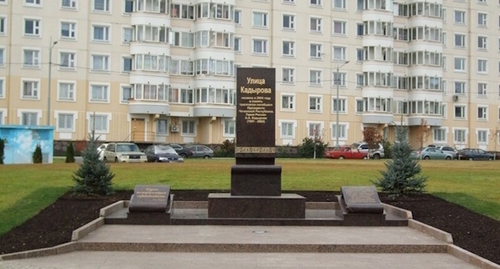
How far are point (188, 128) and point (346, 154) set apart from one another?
16.5 metres

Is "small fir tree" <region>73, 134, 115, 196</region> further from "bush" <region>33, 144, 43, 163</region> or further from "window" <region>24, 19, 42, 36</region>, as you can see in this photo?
"window" <region>24, 19, 42, 36</region>

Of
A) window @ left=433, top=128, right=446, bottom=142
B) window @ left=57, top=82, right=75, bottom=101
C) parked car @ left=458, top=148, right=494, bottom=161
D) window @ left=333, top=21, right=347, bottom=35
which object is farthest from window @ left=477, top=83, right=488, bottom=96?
window @ left=57, top=82, right=75, bottom=101

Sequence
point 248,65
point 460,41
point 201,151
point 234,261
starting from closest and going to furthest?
point 234,261 < point 201,151 < point 248,65 < point 460,41

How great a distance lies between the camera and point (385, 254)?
497 inches

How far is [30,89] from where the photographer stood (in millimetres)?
57344

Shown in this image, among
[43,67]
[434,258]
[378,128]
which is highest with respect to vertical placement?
[43,67]

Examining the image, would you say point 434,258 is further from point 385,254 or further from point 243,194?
point 243,194

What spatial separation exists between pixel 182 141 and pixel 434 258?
52619 millimetres

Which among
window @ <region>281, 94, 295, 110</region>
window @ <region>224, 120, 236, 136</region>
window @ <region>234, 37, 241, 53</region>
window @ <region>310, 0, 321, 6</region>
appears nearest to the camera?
window @ <region>224, 120, 236, 136</region>

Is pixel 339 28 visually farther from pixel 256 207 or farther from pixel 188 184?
pixel 256 207

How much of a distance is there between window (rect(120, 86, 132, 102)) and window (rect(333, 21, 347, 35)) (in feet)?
78.2

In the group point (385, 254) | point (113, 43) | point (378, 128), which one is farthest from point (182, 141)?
point (385, 254)

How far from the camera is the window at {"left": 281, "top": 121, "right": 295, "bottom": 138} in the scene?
6638 centimetres

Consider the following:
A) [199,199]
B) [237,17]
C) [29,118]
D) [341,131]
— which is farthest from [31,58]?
[199,199]
